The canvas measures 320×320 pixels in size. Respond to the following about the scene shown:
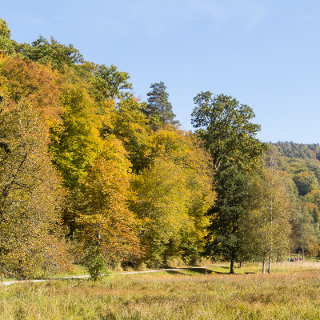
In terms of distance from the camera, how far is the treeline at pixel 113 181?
2372 cm

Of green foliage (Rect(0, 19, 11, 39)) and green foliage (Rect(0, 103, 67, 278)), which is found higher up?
green foliage (Rect(0, 19, 11, 39))

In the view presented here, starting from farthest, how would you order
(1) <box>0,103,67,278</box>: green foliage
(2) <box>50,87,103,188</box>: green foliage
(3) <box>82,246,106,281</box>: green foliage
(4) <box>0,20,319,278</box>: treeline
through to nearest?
(2) <box>50,87,103,188</box>: green foliage → (3) <box>82,246,106,281</box>: green foliage → (4) <box>0,20,319,278</box>: treeline → (1) <box>0,103,67,278</box>: green foliage

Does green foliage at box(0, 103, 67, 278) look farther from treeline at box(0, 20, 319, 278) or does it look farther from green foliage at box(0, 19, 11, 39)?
green foliage at box(0, 19, 11, 39)

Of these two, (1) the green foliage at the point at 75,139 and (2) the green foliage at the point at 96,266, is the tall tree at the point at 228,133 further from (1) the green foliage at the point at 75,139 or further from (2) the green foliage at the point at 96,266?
(2) the green foliage at the point at 96,266

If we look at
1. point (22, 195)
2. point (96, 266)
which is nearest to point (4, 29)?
point (22, 195)

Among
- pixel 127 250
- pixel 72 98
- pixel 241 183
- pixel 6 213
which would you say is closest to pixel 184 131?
pixel 241 183

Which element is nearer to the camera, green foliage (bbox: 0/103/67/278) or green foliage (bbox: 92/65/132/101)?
green foliage (bbox: 0/103/67/278)

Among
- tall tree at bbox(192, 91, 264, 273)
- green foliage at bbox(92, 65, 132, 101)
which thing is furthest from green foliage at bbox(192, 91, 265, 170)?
green foliage at bbox(92, 65, 132, 101)

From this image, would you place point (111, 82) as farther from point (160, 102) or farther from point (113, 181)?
point (113, 181)

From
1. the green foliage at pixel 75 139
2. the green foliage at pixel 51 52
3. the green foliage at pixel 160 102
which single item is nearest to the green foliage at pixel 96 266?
the green foliage at pixel 75 139

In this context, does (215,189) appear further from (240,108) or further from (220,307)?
(220,307)

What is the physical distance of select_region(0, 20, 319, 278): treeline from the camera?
23.7 metres

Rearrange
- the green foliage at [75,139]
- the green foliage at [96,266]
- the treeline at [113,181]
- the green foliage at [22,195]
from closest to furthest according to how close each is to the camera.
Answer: the green foliage at [22,195] → the treeline at [113,181] → the green foliage at [96,266] → the green foliage at [75,139]

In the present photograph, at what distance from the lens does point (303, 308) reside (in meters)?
11.7
